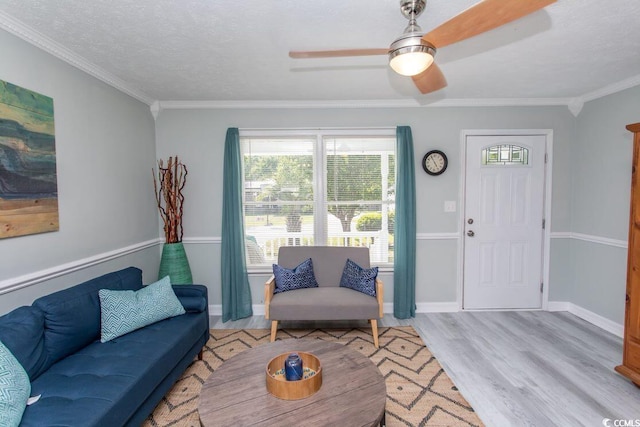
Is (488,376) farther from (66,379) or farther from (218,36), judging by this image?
(218,36)

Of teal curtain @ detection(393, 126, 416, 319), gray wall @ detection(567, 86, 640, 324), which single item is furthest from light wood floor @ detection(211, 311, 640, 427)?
gray wall @ detection(567, 86, 640, 324)

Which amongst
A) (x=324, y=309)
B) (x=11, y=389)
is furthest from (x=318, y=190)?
(x=11, y=389)

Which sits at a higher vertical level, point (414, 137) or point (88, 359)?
point (414, 137)

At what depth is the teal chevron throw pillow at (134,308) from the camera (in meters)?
2.07

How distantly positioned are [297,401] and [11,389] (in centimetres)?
127

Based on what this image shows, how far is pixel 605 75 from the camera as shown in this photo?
111 inches

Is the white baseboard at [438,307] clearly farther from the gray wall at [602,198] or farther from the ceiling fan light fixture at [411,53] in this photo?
the ceiling fan light fixture at [411,53]

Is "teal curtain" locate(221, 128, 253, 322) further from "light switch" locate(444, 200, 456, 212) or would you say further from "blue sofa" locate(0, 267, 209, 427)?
"light switch" locate(444, 200, 456, 212)

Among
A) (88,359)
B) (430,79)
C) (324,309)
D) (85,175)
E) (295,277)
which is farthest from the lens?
(295,277)

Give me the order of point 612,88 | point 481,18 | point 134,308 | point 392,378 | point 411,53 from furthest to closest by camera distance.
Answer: point 612,88 < point 392,378 < point 134,308 < point 411,53 < point 481,18

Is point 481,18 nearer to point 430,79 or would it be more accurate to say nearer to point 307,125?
point 430,79

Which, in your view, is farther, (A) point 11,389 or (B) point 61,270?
(B) point 61,270

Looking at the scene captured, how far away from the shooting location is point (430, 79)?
1.98 m

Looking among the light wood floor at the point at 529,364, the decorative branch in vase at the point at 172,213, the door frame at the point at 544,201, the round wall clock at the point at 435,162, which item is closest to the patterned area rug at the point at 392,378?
the light wood floor at the point at 529,364
